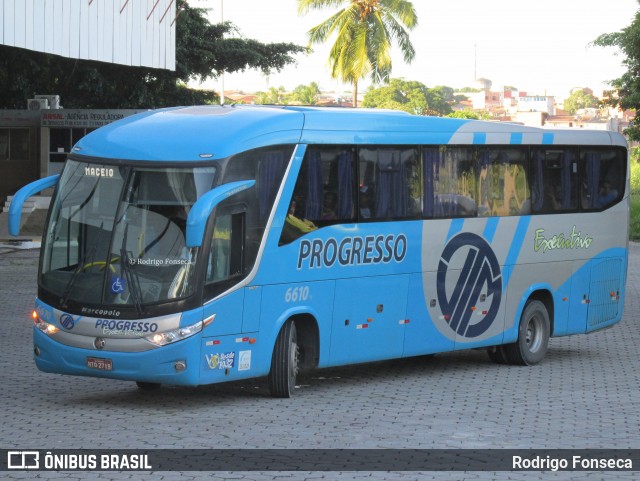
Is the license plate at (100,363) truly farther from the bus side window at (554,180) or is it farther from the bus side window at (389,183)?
the bus side window at (554,180)

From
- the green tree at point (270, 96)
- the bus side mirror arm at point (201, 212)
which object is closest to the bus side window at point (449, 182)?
the bus side mirror arm at point (201, 212)

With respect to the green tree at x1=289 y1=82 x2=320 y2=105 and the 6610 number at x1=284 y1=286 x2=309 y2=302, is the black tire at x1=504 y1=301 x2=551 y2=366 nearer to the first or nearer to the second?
the 6610 number at x1=284 y1=286 x2=309 y2=302

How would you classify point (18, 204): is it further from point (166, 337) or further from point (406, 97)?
point (406, 97)

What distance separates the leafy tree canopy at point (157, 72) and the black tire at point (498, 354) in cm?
3241

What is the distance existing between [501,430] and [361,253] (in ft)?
11.1

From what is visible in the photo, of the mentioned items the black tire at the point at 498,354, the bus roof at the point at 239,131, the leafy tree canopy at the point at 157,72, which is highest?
the leafy tree canopy at the point at 157,72

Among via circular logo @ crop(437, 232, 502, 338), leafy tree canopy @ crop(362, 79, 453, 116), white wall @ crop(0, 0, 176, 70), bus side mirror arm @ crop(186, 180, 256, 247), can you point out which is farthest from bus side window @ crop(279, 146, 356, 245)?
leafy tree canopy @ crop(362, 79, 453, 116)

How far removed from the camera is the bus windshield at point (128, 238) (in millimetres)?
11742

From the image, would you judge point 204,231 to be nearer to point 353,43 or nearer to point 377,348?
point 377,348

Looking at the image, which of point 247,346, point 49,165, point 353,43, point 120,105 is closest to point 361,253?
point 247,346

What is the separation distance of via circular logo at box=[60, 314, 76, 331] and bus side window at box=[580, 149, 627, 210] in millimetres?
7854

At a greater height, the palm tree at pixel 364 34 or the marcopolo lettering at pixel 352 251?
the palm tree at pixel 364 34

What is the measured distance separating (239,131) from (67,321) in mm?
2362

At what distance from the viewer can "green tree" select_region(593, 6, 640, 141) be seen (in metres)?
50.4
